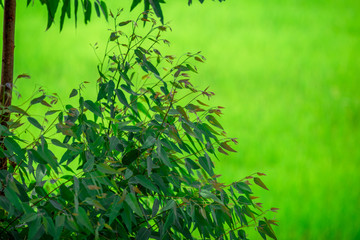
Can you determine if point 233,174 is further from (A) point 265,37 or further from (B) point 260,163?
(A) point 265,37

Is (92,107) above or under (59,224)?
above

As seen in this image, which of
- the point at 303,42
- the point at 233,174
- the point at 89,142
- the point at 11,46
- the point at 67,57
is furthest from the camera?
the point at 303,42

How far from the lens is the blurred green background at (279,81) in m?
3.37

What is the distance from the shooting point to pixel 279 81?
16.7ft

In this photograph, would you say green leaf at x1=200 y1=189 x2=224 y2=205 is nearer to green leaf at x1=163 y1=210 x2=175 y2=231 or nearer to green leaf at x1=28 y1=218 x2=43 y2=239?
green leaf at x1=163 y1=210 x2=175 y2=231

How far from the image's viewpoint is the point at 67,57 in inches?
206

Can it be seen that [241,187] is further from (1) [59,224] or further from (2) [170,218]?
(1) [59,224]

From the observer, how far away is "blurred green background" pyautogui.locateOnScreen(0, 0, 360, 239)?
11.1ft

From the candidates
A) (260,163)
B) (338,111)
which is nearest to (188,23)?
(338,111)

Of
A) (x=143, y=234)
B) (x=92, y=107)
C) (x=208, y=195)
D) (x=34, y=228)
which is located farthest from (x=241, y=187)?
(x=34, y=228)

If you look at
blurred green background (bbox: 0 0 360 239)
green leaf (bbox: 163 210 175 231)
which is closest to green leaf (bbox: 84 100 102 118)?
green leaf (bbox: 163 210 175 231)

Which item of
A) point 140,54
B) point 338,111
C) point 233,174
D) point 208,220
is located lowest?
point 208,220

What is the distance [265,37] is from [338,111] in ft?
5.19

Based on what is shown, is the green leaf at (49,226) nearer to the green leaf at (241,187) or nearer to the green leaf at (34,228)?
the green leaf at (34,228)
